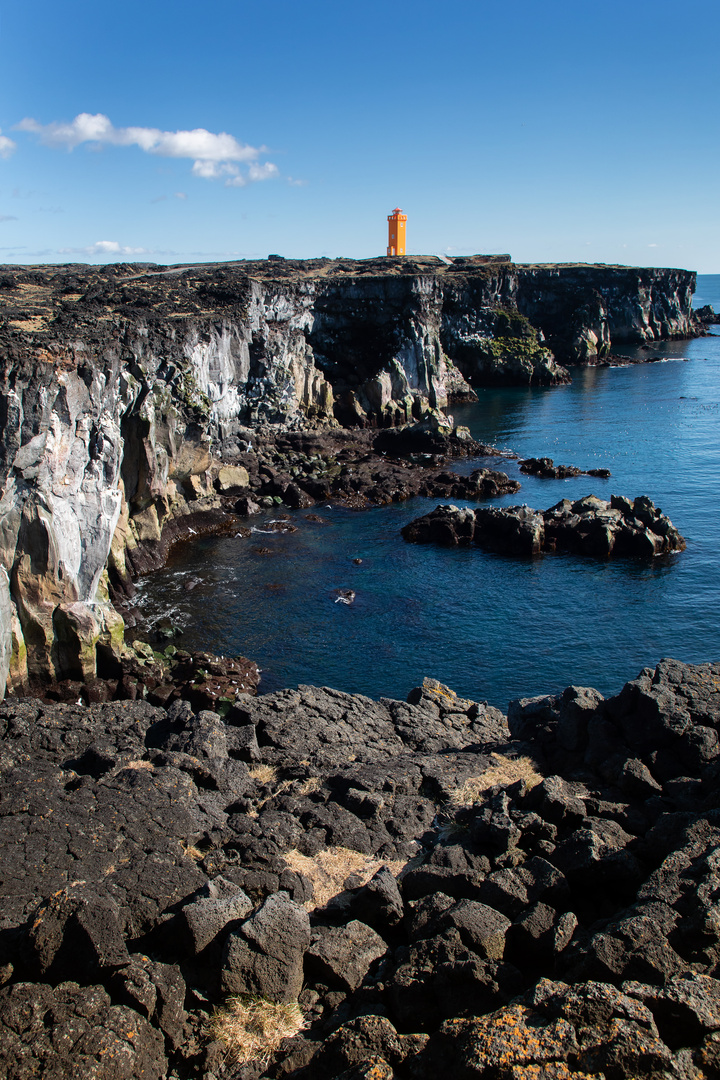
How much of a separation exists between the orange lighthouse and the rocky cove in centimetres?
9557

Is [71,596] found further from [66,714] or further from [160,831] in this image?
[160,831]

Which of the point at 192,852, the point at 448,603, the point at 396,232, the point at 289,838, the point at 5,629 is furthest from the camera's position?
the point at 396,232

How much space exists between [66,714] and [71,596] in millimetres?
9407

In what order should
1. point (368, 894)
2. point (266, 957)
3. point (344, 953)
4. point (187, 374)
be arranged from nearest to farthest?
1. point (266, 957)
2. point (344, 953)
3. point (368, 894)
4. point (187, 374)

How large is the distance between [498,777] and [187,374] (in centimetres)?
4192

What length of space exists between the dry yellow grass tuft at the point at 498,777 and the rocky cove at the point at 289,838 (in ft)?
0.29

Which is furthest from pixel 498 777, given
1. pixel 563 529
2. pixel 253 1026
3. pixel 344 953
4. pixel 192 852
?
pixel 563 529

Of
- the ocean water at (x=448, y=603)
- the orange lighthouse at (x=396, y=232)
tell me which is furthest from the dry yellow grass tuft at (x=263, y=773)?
the orange lighthouse at (x=396, y=232)

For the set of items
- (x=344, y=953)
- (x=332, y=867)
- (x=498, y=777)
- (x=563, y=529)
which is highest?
(x=344, y=953)

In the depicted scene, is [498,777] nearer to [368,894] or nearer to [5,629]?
[368,894]

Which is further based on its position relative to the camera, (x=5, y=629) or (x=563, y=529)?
(x=563, y=529)

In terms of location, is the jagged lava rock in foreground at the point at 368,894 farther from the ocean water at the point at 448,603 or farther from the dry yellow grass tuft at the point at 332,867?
the ocean water at the point at 448,603

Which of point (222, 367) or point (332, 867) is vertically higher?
point (222, 367)

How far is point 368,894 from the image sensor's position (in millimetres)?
14477
